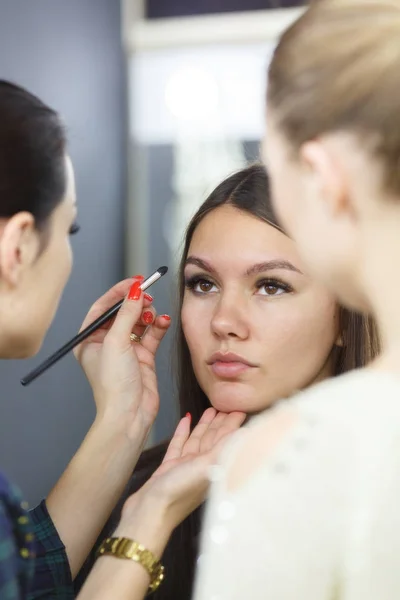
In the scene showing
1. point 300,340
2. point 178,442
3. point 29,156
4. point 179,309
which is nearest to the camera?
point 29,156

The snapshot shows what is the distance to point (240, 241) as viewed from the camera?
102cm

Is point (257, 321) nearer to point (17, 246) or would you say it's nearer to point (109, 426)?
point (109, 426)

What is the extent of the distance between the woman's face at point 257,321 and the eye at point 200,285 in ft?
0.04

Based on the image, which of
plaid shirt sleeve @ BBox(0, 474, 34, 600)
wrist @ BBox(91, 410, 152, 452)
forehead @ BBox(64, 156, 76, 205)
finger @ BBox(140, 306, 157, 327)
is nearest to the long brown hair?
finger @ BBox(140, 306, 157, 327)

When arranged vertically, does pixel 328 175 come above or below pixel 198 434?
above

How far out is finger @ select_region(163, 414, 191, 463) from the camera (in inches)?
35.1

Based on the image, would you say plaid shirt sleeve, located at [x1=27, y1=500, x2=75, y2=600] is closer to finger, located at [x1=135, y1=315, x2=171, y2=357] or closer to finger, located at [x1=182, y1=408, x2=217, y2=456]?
finger, located at [x1=182, y1=408, x2=217, y2=456]

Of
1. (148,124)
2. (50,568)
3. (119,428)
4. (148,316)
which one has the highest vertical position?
(148,124)

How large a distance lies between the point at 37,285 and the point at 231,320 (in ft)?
0.99

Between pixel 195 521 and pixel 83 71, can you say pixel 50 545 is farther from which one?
pixel 83 71

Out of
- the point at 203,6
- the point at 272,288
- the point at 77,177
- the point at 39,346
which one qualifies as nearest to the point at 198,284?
the point at 272,288

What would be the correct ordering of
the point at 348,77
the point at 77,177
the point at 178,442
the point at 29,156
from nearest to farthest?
the point at 348,77
the point at 29,156
the point at 178,442
the point at 77,177

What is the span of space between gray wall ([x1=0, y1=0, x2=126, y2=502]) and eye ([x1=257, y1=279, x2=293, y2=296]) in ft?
1.92

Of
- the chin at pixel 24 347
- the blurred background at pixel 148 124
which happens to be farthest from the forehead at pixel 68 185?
the blurred background at pixel 148 124
